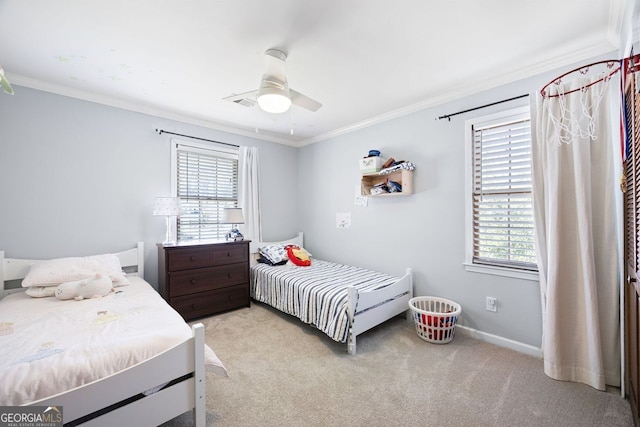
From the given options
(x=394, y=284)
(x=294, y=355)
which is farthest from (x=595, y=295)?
(x=294, y=355)

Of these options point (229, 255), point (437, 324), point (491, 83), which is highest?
point (491, 83)

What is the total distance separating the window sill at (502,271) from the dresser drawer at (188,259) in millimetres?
2834

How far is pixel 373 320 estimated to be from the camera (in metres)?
2.58

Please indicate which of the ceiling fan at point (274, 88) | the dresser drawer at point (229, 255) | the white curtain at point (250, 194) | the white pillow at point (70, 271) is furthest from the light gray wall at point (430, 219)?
the white pillow at point (70, 271)

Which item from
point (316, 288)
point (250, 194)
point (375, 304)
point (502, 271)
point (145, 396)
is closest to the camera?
point (145, 396)

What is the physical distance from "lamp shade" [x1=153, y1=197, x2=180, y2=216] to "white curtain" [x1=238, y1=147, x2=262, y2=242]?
98 cm

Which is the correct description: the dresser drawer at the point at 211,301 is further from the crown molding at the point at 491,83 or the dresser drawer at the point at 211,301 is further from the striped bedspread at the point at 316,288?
the crown molding at the point at 491,83

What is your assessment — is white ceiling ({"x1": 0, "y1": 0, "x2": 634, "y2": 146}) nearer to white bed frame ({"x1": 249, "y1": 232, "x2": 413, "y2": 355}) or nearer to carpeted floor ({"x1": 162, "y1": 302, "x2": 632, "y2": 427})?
white bed frame ({"x1": 249, "y1": 232, "x2": 413, "y2": 355})

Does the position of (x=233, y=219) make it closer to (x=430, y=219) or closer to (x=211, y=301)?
(x=211, y=301)

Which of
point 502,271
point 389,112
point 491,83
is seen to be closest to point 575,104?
point 491,83

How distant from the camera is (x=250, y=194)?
154 inches

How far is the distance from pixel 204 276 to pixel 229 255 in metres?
0.37

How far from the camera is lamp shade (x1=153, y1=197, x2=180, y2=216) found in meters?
2.96

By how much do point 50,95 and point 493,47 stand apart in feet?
13.1
